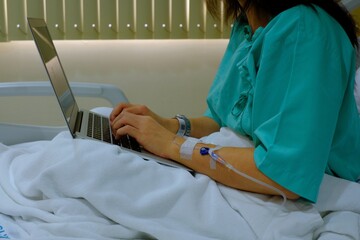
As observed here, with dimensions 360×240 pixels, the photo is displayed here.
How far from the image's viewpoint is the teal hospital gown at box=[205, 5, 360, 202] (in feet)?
3.31

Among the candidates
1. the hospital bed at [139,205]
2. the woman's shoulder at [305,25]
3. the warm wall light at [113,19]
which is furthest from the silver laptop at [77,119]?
the warm wall light at [113,19]

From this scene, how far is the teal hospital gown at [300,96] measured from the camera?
101 centimetres

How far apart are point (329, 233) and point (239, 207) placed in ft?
0.60

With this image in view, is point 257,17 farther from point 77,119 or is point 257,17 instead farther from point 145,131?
point 77,119

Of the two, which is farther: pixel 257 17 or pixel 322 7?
pixel 257 17

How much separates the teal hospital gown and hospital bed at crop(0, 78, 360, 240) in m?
0.07

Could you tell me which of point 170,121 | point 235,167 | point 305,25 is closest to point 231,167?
point 235,167

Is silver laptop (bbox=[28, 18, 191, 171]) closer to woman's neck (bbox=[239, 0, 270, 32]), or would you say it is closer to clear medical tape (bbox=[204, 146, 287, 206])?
clear medical tape (bbox=[204, 146, 287, 206])

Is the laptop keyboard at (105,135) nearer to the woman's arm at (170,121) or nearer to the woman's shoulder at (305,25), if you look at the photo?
the woman's arm at (170,121)

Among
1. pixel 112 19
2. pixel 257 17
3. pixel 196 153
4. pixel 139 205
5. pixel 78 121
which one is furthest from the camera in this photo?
pixel 112 19

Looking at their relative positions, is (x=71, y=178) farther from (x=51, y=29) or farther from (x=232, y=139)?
(x=51, y=29)

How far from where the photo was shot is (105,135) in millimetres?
1317

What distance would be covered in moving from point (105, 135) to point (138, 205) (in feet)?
1.23

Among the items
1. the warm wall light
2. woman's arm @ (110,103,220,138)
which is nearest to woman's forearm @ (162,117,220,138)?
woman's arm @ (110,103,220,138)
